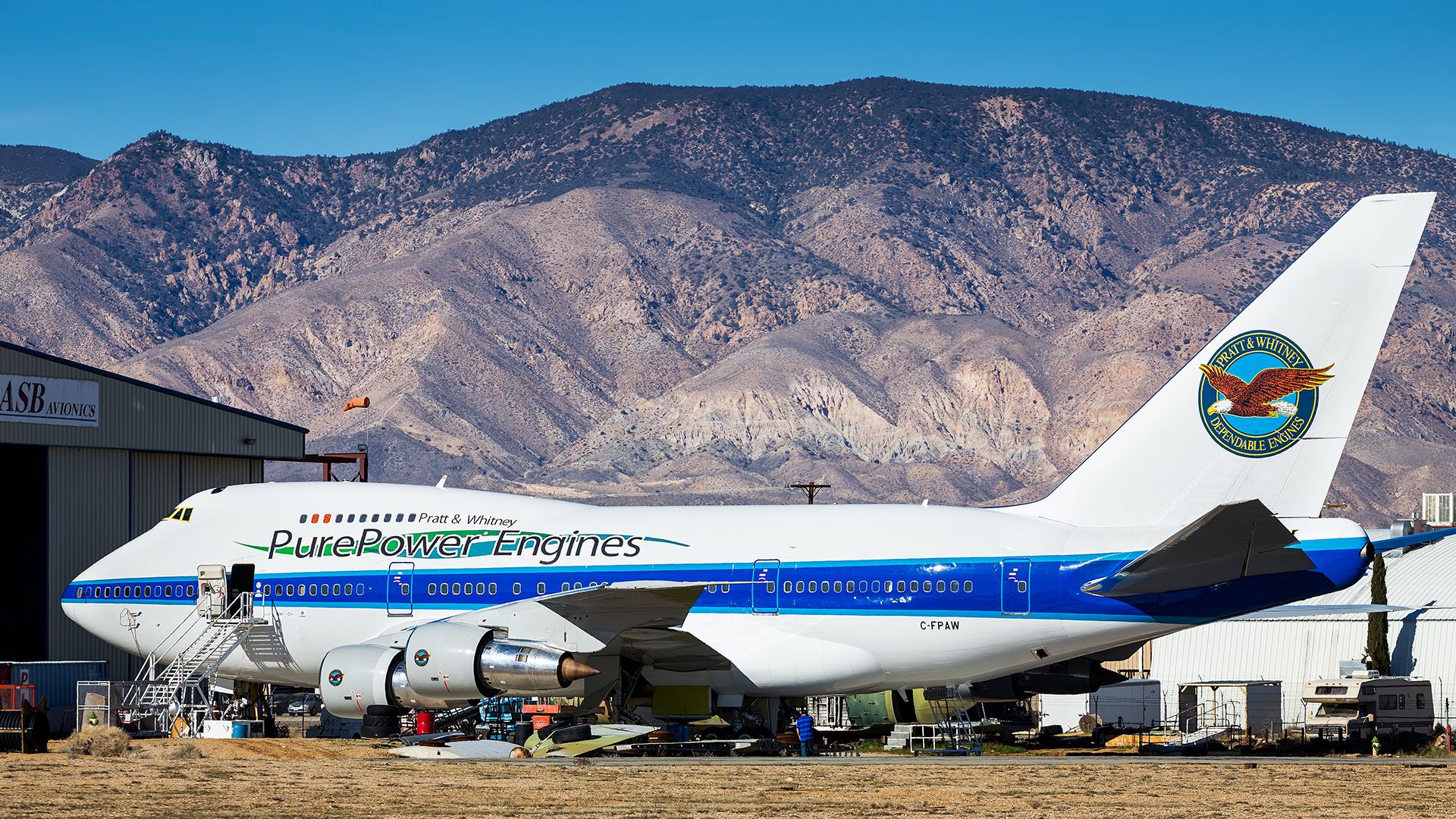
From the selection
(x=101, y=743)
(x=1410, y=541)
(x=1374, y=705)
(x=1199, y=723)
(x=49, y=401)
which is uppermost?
(x=49, y=401)

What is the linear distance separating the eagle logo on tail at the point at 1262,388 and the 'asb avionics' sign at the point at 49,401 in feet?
85.6

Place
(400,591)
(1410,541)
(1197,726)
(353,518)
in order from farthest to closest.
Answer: (1197,726) < (353,518) < (400,591) < (1410,541)

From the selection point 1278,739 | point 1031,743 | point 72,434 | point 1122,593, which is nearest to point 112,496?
point 72,434

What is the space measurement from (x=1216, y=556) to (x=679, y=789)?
8669mm

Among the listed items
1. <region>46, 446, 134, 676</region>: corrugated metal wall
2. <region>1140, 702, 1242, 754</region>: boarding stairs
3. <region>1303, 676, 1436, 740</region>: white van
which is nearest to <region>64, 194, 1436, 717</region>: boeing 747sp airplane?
<region>46, 446, 134, 676</region>: corrugated metal wall

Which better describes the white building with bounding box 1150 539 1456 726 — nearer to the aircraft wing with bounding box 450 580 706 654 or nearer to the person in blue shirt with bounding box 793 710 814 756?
the person in blue shirt with bounding box 793 710 814 756

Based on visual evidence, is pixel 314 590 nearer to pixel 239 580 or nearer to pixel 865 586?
pixel 239 580

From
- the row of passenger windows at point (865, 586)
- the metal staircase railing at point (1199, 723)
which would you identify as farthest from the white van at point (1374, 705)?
the row of passenger windows at point (865, 586)

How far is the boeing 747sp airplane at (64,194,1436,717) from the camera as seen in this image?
26.0 metres

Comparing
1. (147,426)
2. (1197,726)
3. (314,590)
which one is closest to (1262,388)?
(314,590)

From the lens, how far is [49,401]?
131 feet

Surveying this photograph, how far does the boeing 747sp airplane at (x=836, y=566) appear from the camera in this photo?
2603cm

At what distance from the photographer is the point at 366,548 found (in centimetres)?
3133

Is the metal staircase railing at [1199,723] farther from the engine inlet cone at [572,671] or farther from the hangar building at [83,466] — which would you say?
the hangar building at [83,466]
